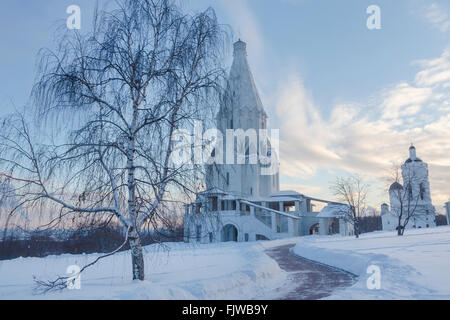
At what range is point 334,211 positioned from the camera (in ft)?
146

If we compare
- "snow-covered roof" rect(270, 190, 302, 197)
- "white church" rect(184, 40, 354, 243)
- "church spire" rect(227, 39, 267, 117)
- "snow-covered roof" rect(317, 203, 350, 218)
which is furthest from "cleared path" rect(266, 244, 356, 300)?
"church spire" rect(227, 39, 267, 117)

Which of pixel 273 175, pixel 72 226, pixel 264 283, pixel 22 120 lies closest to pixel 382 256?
pixel 264 283

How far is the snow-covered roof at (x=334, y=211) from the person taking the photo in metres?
43.5

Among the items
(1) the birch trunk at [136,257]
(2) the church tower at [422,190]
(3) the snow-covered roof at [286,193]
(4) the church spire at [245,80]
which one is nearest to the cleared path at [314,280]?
(1) the birch trunk at [136,257]

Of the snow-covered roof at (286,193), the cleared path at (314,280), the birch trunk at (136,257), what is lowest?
the cleared path at (314,280)

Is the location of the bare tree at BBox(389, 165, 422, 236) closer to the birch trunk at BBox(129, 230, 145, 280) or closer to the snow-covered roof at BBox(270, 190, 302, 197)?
the snow-covered roof at BBox(270, 190, 302, 197)

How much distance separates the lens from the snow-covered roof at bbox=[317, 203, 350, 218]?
43450 millimetres

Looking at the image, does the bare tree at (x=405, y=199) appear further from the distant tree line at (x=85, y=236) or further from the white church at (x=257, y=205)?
the distant tree line at (x=85, y=236)

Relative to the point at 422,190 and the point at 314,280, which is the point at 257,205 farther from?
the point at 422,190

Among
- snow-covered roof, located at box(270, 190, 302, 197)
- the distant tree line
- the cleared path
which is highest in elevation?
snow-covered roof, located at box(270, 190, 302, 197)

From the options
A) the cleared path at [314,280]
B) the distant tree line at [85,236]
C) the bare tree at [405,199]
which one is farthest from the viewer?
the bare tree at [405,199]

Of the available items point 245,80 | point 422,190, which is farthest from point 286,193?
point 422,190
